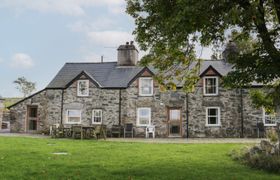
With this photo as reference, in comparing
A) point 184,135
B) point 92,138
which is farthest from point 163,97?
point 92,138

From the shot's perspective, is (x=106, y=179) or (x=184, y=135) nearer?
(x=106, y=179)

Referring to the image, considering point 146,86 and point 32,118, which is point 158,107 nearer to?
point 146,86

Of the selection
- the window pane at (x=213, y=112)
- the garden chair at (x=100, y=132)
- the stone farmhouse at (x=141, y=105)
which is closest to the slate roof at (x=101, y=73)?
the stone farmhouse at (x=141, y=105)

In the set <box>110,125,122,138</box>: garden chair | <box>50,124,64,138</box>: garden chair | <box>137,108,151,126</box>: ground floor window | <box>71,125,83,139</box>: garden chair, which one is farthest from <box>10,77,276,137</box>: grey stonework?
<box>71,125,83,139</box>: garden chair

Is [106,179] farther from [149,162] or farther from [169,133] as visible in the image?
[169,133]

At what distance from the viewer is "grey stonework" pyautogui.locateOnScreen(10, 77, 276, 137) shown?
28891 mm

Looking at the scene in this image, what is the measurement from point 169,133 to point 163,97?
9.92 ft

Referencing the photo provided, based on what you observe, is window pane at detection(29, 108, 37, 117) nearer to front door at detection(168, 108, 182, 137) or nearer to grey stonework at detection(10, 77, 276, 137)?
grey stonework at detection(10, 77, 276, 137)

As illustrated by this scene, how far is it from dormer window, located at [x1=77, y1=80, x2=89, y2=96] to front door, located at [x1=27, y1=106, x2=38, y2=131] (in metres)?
4.87

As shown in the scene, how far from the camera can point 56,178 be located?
972cm

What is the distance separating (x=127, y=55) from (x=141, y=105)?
5.88m

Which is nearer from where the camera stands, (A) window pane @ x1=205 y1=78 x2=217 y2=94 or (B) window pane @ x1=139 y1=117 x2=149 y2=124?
(A) window pane @ x1=205 y1=78 x2=217 y2=94

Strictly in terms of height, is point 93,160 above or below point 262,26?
below

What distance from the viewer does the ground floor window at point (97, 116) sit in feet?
101
